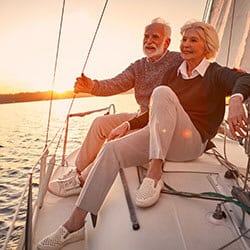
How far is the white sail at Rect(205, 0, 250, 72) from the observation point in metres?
4.40

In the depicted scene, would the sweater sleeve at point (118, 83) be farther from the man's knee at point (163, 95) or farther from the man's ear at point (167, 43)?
the man's knee at point (163, 95)

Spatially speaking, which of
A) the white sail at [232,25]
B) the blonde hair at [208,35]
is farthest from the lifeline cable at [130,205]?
the white sail at [232,25]

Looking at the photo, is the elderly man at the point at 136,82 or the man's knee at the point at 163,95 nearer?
the man's knee at the point at 163,95

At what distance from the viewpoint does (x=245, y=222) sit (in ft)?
4.76

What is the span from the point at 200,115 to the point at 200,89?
0.16 m

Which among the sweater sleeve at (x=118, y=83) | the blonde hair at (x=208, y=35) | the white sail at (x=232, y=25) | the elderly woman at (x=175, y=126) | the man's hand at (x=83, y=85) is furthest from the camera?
the white sail at (x=232, y=25)

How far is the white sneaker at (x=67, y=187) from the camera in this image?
252cm

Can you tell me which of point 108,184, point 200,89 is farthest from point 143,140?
point 200,89

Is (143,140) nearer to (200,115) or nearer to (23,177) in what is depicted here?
(200,115)

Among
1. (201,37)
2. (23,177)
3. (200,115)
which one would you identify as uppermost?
(201,37)

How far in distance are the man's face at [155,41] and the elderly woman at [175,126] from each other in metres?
0.51

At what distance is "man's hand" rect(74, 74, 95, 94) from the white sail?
2185 mm

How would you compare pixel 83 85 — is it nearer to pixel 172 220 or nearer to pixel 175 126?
pixel 175 126

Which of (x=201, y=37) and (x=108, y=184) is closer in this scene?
(x=108, y=184)
